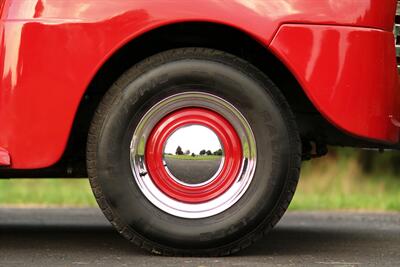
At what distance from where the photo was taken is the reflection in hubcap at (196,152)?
147 inches

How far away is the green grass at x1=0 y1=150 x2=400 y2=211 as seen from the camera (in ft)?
24.2

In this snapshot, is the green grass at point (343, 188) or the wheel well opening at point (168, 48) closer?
the wheel well opening at point (168, 48)

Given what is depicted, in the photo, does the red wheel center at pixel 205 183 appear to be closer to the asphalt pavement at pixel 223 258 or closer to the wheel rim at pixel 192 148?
the wheel rim at pixel 192 148

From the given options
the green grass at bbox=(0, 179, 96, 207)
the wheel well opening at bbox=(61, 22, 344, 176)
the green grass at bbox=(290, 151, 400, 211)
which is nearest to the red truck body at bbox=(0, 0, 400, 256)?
the wheel well opening at bbox=(61, 22, 344, 176)

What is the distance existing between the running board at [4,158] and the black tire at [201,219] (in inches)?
13.0

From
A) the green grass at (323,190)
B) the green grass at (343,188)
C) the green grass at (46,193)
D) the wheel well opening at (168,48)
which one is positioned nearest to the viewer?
the wheel well opening at (168,48)

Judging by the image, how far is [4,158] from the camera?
3.71m

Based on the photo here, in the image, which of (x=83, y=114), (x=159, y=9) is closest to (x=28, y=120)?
(x=83, y=114)

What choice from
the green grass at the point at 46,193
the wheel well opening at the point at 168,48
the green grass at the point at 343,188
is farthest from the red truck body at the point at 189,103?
the green grass at the point at 46,193

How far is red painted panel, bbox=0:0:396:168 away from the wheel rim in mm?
317

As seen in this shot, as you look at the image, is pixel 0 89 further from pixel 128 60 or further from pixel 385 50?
pixel 385 50

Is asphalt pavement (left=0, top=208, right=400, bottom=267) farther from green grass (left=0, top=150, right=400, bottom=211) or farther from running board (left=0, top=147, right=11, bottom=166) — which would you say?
green grass (left=0, top=150, right=400, bottom=211)

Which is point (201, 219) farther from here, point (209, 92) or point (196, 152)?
point (209, 92)

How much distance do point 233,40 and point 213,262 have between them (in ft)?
A: 3.30
